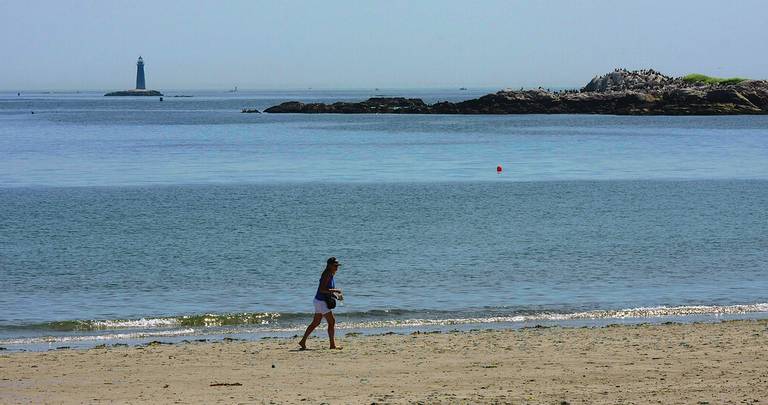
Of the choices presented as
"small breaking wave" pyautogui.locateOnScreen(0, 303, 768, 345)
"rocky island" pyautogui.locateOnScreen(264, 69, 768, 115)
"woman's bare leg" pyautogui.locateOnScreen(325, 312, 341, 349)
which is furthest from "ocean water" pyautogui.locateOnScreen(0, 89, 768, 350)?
"rocky island" pyautogui.locateOnScreen(264, 69, 768, 115)

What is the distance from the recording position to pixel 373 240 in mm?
33844

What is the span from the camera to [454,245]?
32500mm

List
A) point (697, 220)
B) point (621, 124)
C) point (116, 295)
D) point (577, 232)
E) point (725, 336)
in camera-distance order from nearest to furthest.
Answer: point (725, 336)
point (116, 295)
point (577, 232)
point (697, 220)
point (621, 124)

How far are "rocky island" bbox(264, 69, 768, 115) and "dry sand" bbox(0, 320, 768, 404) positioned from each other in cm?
11917

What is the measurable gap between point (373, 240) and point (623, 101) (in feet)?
373

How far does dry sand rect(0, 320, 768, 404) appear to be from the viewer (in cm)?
1305

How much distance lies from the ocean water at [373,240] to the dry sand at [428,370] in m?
2.40

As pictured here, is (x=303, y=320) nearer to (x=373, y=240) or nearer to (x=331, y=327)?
(x=331, y=327)

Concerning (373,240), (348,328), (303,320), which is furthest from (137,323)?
(373,240)

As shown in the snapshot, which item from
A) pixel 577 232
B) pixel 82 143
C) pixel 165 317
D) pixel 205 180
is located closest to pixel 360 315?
pixel 165 317

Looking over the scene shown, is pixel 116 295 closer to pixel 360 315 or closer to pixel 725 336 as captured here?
pixel 360 315

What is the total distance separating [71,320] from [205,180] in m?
36.2

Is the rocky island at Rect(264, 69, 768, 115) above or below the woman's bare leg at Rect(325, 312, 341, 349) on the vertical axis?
above

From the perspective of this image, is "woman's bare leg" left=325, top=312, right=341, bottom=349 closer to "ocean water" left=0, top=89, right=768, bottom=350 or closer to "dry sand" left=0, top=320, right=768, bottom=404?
"dry sand" left=0, top=320, right=768, bottom=404
